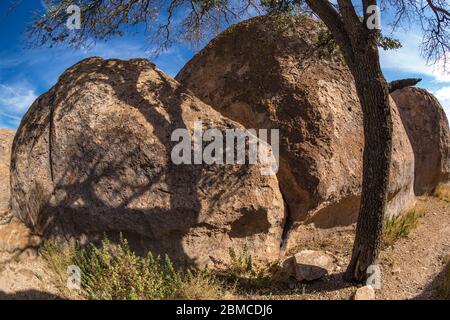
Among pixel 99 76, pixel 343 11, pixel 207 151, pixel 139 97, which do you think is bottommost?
pixel 207 151

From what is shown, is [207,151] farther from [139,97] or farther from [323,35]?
[323,35]

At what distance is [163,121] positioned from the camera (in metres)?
7.18

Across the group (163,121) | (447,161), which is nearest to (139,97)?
(163,121)

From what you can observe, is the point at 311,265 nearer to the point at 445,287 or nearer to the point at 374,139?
the point at 445,287

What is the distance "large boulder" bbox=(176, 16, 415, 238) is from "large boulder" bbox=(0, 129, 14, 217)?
5519 millimetres

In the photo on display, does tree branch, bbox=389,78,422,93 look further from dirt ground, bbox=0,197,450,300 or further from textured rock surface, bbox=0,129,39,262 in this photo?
textured rock surface, bbox=0,129,39,262

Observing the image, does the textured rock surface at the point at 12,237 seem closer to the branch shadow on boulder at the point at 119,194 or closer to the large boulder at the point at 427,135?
the branch shadow on boulder at the point at 119,194

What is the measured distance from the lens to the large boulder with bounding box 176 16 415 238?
802 centimetres

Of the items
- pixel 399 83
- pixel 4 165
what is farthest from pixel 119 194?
Result: pixel 4 165

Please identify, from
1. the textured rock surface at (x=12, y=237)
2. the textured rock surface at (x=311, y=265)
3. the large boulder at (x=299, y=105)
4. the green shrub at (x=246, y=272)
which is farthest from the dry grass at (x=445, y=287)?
the textured rock surface at (x=12, y=237)

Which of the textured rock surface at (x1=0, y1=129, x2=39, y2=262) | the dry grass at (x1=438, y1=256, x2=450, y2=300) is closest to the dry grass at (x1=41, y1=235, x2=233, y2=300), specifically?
the textured rock surface at (x1=0, y1=129, x2=39, y2=262)

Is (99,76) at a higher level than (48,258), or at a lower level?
higher

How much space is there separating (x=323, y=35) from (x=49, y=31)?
602 cm

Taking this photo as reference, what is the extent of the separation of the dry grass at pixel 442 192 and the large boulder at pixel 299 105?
13.6 ft
